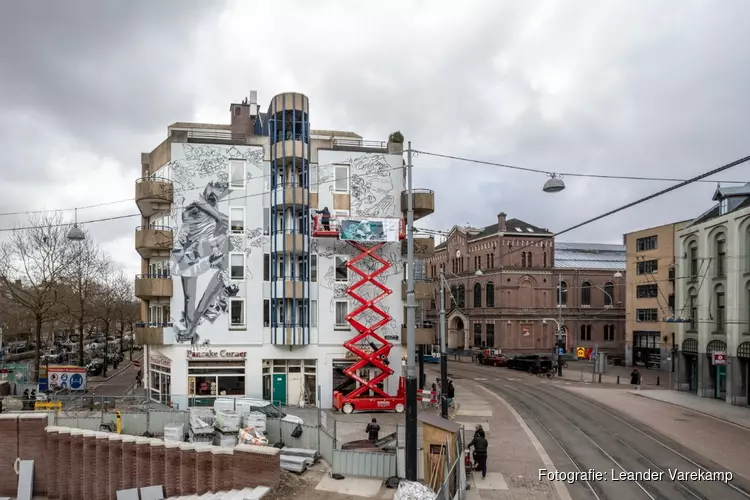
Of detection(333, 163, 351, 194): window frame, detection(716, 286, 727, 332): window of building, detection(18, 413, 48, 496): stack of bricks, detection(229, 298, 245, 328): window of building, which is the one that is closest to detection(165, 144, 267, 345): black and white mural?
detection(229, 298, 245, 328): window of building

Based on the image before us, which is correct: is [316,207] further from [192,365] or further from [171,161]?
[192,365]

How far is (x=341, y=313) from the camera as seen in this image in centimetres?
3341

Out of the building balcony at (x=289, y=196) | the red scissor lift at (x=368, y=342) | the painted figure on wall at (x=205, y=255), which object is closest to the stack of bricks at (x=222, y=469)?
the red scissor lift at (x=368, y=342)

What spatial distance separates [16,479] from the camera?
23.6 metres

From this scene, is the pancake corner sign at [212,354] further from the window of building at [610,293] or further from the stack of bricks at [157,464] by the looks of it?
the window of building at [610,293]

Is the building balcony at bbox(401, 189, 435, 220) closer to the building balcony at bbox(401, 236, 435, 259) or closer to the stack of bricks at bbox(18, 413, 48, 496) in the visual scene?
the building balcony at bbox(401, 236, 435, 259)

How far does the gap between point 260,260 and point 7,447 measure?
14.9 m

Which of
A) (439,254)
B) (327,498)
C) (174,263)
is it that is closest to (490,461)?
(327,498)

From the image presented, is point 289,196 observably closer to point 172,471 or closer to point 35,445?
point 172,471

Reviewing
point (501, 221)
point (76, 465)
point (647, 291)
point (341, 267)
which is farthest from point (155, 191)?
point (647, 291)

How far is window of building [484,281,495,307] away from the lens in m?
68.1

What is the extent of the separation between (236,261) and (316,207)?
5.59 meters

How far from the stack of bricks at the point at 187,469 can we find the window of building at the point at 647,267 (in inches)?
2031

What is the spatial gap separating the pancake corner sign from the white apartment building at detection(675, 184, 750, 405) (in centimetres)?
2825
